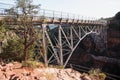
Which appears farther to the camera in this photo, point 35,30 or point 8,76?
point 35,30

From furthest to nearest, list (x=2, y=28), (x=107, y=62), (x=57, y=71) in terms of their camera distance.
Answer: (x=107, y=62)
(x=2, y=28)
(x=57, y=71)

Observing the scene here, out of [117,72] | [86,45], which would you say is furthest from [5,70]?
[86,45]

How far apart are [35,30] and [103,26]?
3767cm

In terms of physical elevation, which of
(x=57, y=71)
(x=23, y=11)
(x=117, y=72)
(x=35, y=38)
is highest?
(x=23, y=11)

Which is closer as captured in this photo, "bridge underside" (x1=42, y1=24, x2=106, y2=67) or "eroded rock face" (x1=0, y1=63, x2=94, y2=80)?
"eroded rock face" (x1=0, y1=63, x2=94, y2=80)

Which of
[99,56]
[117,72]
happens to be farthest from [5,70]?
[99,56]

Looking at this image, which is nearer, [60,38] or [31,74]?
[31,74]

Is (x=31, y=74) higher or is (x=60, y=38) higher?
(x=60, y=38)

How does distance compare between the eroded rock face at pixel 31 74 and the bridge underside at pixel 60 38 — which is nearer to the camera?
the eroded rock face at pixel 31 74

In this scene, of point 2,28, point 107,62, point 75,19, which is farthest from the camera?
point 107,62

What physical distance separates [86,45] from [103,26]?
6376 mm

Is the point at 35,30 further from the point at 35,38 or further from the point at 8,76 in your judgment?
the point at 8,76

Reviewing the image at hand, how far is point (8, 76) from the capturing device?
14664 mm

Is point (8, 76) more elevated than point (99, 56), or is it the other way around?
point (8, 76)
